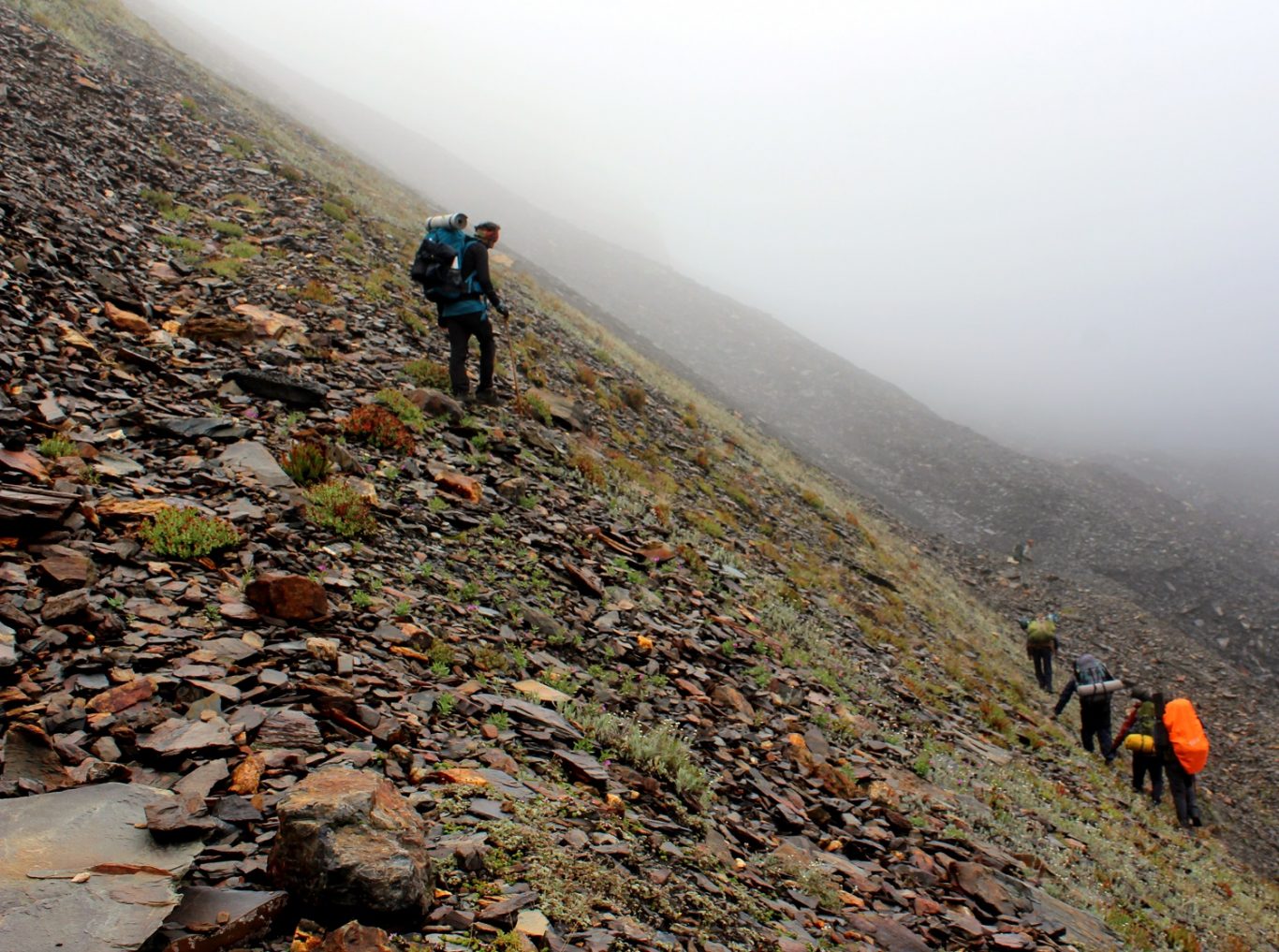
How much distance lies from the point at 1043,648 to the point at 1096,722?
3.82 meters

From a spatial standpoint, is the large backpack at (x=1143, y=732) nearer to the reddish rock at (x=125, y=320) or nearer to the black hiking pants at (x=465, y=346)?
the black hiking pants at (x=465, y=346)

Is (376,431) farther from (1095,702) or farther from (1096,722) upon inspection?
(1096,722)

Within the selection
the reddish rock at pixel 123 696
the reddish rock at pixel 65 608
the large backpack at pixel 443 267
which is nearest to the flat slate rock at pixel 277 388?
the large backpack at pixel 443 267

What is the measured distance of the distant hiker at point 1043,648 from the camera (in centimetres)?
1859

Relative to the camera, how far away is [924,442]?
49938mm

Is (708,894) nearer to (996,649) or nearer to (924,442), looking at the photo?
(996,649)

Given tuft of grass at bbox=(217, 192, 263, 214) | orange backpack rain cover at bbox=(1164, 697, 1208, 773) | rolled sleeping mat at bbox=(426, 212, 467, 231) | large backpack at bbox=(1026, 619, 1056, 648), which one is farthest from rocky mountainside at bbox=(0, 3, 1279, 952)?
large backpack at bbox=(1026, 619, 1056, 648)

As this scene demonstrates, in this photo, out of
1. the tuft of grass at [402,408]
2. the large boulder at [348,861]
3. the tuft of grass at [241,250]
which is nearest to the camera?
the large boulder at [348,861]

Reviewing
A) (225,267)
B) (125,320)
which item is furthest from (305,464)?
(225,267)

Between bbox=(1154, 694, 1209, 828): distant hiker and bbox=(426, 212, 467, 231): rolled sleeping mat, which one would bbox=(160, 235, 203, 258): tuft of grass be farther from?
bbox=(1154, 694, 1209, 828): distant hiker

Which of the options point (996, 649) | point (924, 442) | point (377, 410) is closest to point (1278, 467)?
point (924, 442)

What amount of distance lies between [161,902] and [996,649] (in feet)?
67.7

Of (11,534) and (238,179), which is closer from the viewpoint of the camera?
(11,534)

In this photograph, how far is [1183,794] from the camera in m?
12.8
